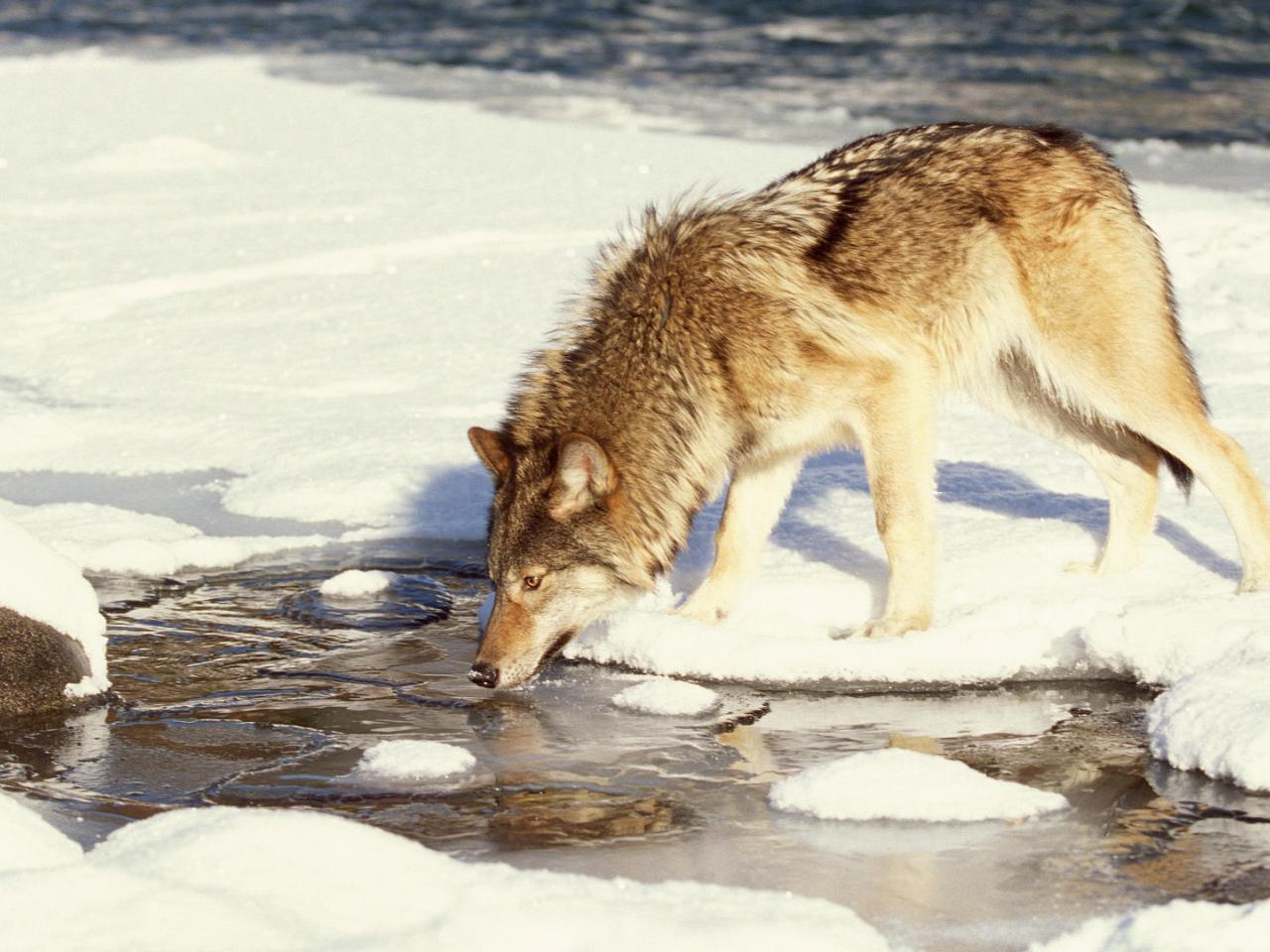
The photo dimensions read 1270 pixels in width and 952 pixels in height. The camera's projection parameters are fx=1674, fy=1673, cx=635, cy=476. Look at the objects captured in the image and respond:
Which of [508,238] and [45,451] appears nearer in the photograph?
[45,451]

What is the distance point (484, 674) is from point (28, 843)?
1780 mm

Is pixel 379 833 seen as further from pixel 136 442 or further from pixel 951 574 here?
pixel 136 442

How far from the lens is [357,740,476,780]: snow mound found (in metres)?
4.40

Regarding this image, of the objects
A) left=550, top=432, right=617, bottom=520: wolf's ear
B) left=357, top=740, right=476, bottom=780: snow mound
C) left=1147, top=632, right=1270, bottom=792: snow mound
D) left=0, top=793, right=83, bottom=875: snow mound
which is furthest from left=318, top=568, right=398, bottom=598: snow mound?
left=1147, top=632, right=1270, bottom=792: snow mound

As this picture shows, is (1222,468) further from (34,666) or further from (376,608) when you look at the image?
(34,666)

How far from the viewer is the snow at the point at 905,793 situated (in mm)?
4043

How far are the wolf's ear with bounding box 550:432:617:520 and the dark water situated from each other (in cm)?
1008

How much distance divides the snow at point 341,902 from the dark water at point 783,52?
39.9 feet

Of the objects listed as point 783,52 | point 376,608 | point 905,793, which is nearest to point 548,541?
point 376,608

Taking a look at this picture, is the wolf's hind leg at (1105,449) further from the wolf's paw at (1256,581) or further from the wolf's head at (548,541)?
the wolf's head at (548,541)

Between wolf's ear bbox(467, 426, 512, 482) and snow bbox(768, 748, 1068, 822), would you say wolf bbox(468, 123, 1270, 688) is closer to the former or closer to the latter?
wolf's ear bbox(467, 426, 512, 482)

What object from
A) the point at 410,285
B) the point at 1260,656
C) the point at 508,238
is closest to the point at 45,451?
the point at 410,285

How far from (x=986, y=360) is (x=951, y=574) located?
2.55 feet

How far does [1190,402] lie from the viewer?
5.80 metres
